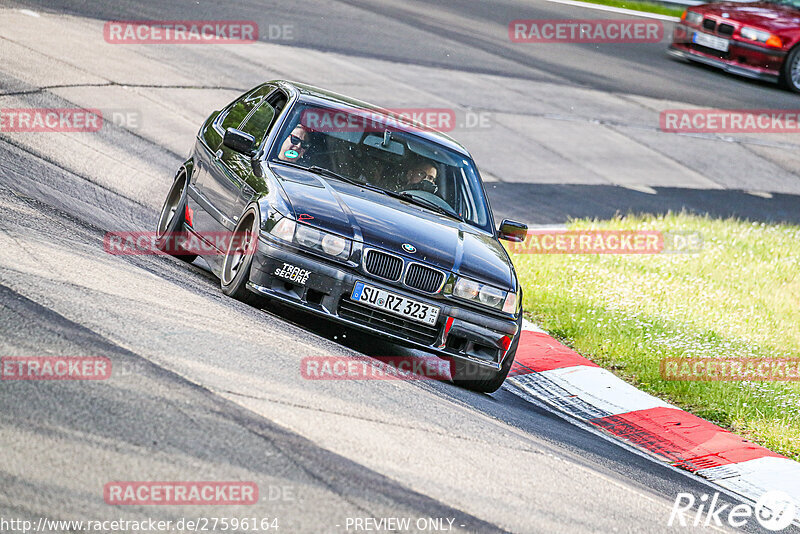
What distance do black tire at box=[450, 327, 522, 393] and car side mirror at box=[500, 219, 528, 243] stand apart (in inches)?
45.6

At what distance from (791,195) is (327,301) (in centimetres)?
1266

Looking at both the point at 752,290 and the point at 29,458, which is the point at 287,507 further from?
the point at 752,290

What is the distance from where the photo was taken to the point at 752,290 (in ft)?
37.8

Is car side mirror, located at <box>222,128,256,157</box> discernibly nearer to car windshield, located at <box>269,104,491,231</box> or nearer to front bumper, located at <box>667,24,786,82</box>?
car windshield, located at <box>269,104,491,231</box>

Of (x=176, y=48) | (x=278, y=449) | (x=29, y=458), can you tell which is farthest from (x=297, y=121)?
(x=176, y=48)

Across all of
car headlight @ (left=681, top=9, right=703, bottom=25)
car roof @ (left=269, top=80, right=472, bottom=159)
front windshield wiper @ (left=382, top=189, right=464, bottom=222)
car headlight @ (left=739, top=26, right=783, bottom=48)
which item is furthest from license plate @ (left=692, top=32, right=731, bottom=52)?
front windshield wiper @ (left=382, top=189, right=464, bottom=222)

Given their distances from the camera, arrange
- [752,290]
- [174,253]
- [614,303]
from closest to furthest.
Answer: [174,253], [614,303], [752,290]

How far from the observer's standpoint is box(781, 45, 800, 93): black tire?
2267 cm

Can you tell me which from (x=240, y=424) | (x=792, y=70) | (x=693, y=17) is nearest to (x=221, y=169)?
(x=240, y=424)

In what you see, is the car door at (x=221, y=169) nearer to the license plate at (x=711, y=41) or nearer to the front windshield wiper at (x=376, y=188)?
the front windshield wiper at (x=376, y=188)

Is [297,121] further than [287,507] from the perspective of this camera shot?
Yes

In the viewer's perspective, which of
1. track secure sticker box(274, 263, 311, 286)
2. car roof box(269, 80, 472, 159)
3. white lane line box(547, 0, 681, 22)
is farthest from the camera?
white lane line box(547, 0, 681, 22)

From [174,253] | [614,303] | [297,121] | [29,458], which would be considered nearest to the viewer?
[29,458]

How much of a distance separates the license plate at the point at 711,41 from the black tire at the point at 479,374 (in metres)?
16.5
